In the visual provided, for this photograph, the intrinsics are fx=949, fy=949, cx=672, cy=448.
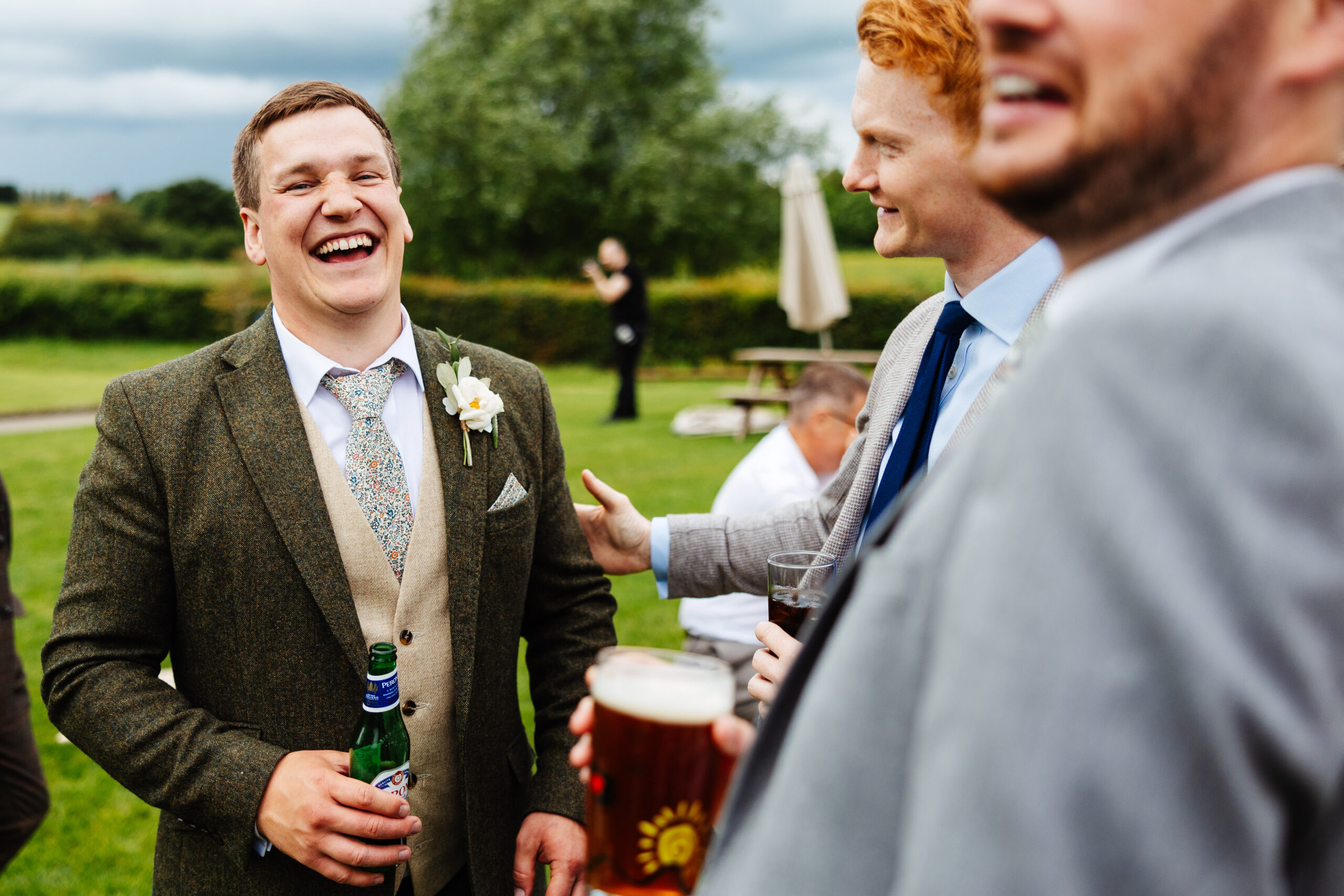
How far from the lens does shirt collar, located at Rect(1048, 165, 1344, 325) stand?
0.72 meters

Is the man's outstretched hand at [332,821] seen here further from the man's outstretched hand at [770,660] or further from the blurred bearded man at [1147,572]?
the blurred bearded man at [1147,572]

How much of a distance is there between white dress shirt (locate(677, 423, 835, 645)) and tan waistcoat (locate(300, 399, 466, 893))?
6.60 ft

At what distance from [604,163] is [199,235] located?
18.6m

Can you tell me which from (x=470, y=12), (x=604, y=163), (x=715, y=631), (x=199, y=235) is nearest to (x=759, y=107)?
(x=604, y=163)

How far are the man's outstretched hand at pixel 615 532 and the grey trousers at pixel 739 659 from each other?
149 cm

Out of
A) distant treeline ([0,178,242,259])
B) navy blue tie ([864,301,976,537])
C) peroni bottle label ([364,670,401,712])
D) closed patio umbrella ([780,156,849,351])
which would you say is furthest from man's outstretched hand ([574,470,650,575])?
distant treeline ([0,178,242,259])

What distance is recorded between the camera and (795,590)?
182cm

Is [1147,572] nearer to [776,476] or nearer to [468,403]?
[468,403]

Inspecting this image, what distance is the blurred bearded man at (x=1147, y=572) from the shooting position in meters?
0.62

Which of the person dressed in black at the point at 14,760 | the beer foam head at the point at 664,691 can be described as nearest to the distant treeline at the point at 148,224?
the person dressed in black at the point at 14,760

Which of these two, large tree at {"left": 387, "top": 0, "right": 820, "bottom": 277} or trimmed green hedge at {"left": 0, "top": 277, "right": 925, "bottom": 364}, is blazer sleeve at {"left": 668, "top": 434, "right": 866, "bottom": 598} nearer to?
trimmed green hedge at {"left": 0, "top": 277, "right": 925, "bottom": 364}

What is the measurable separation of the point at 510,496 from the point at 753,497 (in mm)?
→ 2423

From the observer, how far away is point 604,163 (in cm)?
3181

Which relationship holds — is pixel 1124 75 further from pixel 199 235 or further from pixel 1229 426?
pixel 199 235
